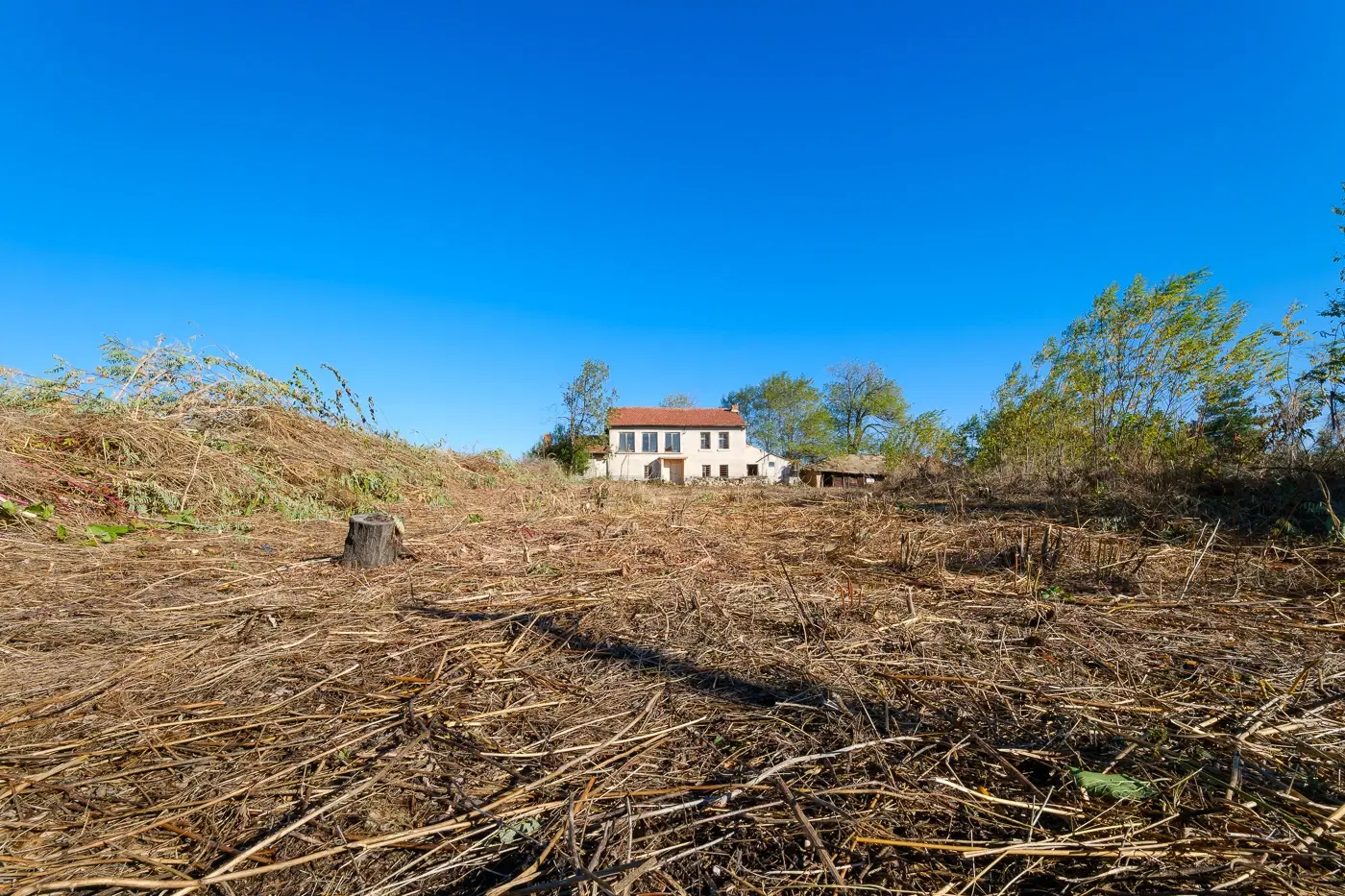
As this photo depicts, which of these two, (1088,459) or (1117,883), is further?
(1088,459)

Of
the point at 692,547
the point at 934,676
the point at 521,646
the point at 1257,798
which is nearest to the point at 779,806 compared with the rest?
the point at 934,676

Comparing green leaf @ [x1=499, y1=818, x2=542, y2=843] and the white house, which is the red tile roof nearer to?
the white house

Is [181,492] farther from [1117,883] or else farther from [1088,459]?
[1088,459]

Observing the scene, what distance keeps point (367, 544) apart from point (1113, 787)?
4.87m

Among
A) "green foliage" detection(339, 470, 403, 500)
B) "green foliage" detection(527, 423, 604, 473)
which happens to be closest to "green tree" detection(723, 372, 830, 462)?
"green foliage" detection(527, 423, 604, 473)

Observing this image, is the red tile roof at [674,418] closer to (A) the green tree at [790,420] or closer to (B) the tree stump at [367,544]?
(A) the green tree at [790,420]

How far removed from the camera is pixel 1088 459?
9.52m

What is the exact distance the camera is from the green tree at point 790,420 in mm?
49406

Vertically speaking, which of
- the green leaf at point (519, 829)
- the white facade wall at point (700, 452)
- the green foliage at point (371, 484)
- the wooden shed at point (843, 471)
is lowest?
the green leaf at point (519, 829)

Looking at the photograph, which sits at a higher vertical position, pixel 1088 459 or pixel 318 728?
pixel 1088 459

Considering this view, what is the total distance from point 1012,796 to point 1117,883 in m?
0.31

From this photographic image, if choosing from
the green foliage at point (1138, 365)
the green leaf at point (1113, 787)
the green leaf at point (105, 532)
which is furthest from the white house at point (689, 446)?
the green leaf at point (1113, 787)

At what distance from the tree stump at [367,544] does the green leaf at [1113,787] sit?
4708 mm

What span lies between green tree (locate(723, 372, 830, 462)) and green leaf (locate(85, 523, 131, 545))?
46017 mm
